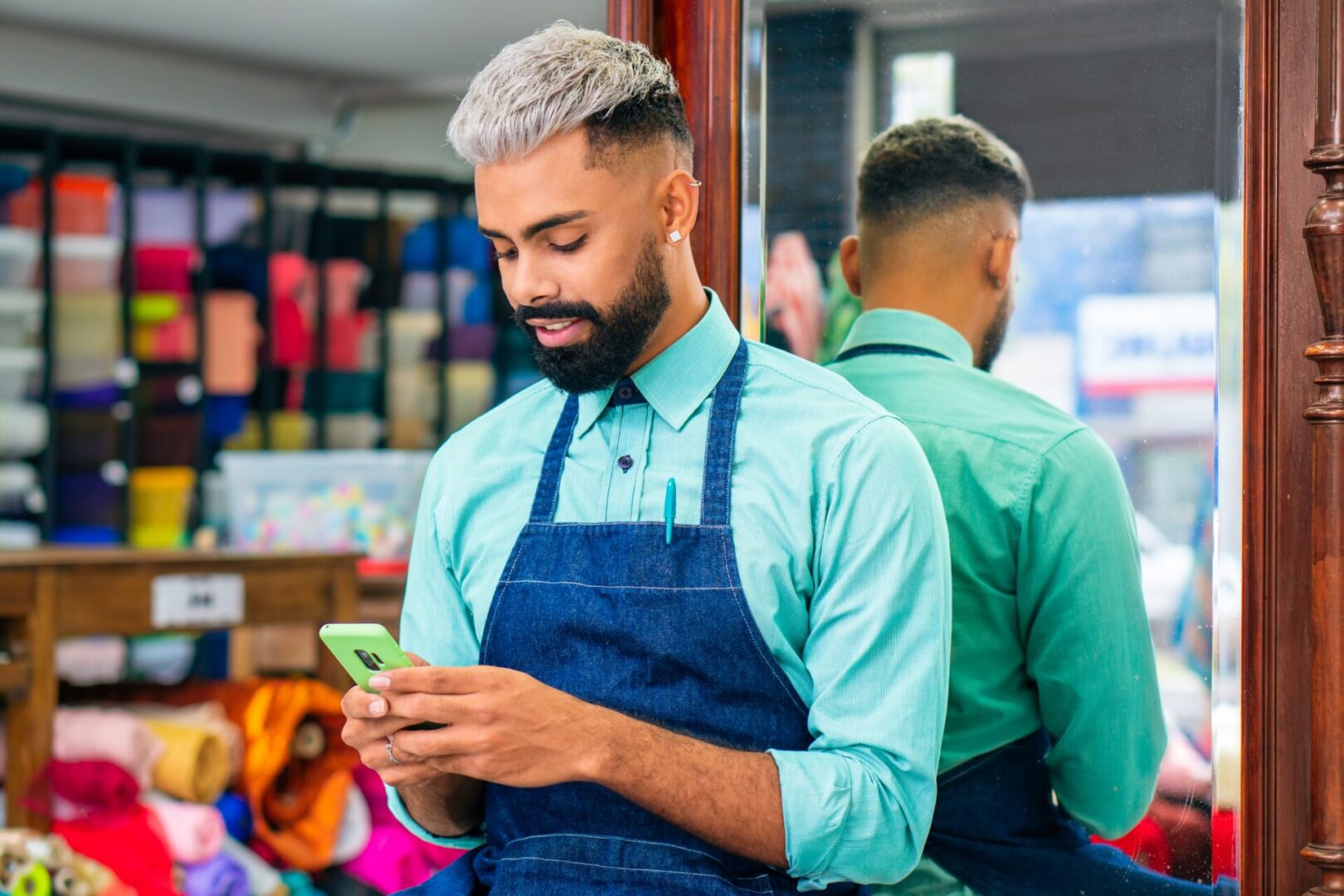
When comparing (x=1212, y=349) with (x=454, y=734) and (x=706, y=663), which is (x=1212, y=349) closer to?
(x=706, y=663)

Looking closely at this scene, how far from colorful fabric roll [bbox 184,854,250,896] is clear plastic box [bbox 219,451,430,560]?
151 centimetres

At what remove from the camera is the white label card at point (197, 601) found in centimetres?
288

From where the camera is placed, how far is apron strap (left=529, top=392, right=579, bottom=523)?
56.7 inches

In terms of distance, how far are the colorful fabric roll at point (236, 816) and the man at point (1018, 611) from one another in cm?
160

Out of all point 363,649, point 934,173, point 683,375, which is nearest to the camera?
point 363,649

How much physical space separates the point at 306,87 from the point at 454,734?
7.21 metres

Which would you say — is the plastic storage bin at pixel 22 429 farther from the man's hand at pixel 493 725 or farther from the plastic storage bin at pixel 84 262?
the man's hand at pixel 493 725

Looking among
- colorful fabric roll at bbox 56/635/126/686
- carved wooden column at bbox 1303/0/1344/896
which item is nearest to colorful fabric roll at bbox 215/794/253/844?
carved wooden column at bbox 1303/0/1344/896

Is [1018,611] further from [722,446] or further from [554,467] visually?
[554,467]

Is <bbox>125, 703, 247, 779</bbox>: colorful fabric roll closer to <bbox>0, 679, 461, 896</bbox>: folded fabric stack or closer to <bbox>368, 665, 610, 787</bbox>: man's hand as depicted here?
<bbox>0, 679, 461, 896</bbox>: folded fabric stack

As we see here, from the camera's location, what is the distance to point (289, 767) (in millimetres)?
2877

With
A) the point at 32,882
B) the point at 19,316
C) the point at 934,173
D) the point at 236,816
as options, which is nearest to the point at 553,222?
the point at 934,173

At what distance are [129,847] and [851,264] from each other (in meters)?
1.67

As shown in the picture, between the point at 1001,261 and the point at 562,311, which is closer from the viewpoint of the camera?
the point at 562,311
